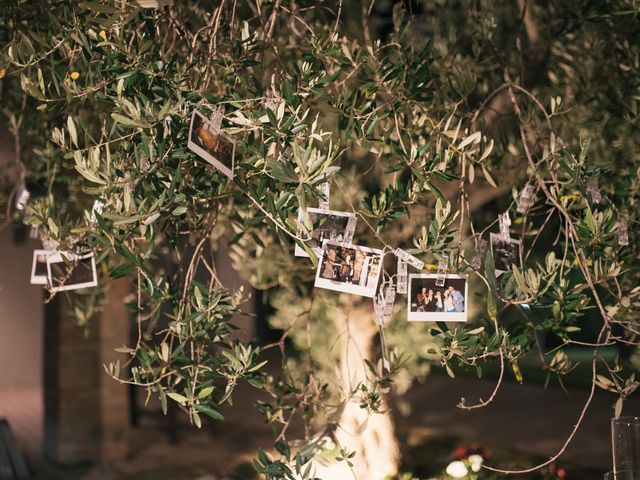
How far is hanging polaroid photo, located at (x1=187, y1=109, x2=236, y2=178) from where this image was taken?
1.95 metres

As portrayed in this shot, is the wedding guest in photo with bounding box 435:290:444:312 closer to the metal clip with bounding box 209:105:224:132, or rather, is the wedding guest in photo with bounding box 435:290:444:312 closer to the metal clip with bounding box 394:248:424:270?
the metal clip with bounding box 394:248:424:270

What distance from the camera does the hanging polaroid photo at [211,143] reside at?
195 cm

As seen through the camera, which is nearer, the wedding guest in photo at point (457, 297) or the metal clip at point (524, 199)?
the wedding guest in photo at point (457, 297)

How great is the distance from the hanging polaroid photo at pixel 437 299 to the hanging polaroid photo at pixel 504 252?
0.69 feet

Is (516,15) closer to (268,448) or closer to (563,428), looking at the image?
(268,448)

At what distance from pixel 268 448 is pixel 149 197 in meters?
5.56

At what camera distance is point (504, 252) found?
252 centimetres

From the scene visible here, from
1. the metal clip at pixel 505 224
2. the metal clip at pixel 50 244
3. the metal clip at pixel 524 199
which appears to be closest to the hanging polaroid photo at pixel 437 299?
the metal clip at pixel 505 224

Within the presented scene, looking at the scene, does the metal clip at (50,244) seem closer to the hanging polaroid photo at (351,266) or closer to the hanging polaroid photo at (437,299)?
the hanging polaroid photo at (351,266)

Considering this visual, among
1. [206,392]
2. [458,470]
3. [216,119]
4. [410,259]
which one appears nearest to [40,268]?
[206,392]

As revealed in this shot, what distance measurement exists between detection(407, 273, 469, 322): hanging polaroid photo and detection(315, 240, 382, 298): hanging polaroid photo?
137 millimetres

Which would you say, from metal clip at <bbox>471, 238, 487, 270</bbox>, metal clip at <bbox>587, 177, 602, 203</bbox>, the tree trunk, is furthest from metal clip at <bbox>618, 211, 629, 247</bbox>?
the tree trunk

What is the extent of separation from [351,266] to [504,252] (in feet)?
1.77

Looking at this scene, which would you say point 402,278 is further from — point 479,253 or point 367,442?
point 367,442
